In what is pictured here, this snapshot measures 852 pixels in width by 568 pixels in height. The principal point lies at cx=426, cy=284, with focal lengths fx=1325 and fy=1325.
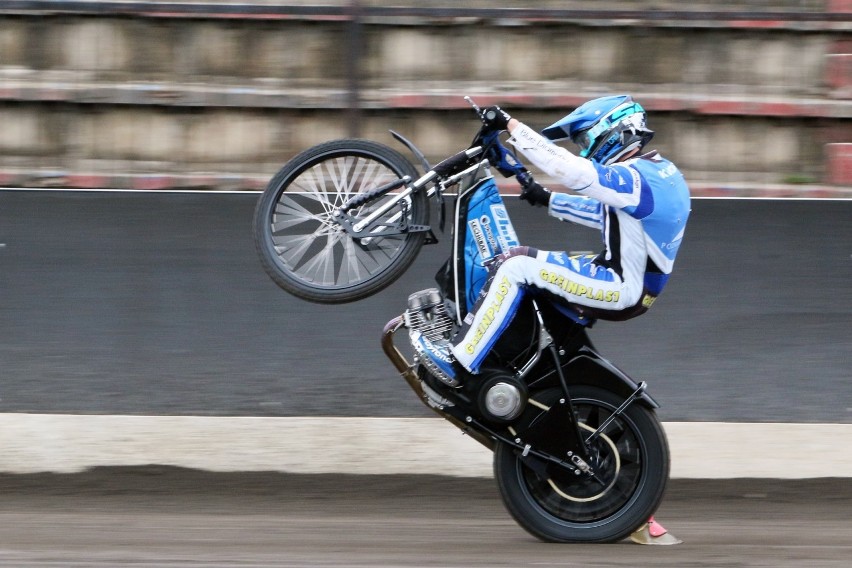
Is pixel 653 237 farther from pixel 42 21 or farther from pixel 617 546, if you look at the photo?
pixel 42 21

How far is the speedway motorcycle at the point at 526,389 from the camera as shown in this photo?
533 cm

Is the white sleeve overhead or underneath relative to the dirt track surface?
overhead

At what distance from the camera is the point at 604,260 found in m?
5.32

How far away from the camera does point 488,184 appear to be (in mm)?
5375

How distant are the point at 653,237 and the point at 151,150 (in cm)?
670

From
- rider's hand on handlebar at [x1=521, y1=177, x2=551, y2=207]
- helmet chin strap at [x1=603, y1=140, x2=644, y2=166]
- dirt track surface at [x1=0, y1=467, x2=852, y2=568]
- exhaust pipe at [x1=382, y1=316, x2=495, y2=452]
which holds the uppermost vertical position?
helmet chin strap at [x1=603, y1=140, x2=644, y2=166]

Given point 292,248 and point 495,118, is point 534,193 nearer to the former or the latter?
point 495,118

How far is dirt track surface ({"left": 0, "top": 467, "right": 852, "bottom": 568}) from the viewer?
5.03 meters

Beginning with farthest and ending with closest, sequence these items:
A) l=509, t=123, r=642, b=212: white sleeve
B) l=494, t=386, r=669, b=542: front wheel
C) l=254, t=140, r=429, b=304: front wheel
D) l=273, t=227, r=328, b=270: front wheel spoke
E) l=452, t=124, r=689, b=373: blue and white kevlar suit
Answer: l=273, t=227, r=328, b=270: front wheel spoke < l=254, t=140, r=429, b=304: front wheel < l=494, t=386, r=669, b=542: front wheel < l=452, t=124, r=689, b=373: blue and white kevlar suit < l=509, t=123, r=642, b=212: white sleeve

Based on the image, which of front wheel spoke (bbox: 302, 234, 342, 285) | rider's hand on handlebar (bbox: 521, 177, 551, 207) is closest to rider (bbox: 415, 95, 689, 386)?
rider's hand on handlebar (bbox: 521, 177, 551, 207)

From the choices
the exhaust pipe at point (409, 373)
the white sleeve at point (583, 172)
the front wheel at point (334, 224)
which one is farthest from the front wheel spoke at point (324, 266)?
the white sleeve at point (583, 172)

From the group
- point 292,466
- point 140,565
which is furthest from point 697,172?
point 140,565

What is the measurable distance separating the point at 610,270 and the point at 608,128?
565 millimetres

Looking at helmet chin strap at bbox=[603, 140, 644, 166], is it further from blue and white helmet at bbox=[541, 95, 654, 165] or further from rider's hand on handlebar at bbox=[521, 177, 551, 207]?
rider's hand on handlebar at bbox=[521, 177, 551, 207]
